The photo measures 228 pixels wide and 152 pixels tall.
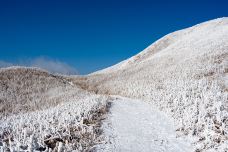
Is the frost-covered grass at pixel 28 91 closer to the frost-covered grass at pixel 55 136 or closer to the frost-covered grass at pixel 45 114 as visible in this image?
the frost-covered grass at pixel 45 114

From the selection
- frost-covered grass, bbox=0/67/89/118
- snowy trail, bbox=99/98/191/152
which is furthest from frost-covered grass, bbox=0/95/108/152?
frost-covered grass, bbox=0/67/89/118

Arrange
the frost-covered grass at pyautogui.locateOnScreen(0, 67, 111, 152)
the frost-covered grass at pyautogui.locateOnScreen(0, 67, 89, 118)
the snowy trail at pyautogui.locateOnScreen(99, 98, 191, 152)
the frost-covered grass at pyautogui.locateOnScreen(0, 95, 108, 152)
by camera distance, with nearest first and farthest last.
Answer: the frost-covered grass at pyautogui.locateOnScreen(0, 95, 108, 152)
the frost-covered grass at pyautogui.locateOnScreen(0, 67, 111, 152)
the snowy trail at pyautogui.locateOnScreen(99, 98, 191, 152)
the frost-covered grass at pyautogui.locateOnScreen(0, 67, 89, 118)

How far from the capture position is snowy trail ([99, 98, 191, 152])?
46.9 feet

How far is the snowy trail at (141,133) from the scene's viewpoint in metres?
14.3

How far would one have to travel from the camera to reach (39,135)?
13289 mm

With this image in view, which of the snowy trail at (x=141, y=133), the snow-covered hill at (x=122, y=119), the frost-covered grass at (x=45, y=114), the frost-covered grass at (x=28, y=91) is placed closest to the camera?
the frost-covered grass at (x=45, y=114)

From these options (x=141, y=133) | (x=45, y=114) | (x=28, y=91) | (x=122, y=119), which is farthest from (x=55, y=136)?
(x=28, y=91)

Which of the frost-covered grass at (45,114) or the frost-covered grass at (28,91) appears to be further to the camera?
the frost-covered grass at (28,91)

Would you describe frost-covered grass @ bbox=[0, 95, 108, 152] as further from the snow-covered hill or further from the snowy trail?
the snowy trail

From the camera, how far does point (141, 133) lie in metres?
17.0

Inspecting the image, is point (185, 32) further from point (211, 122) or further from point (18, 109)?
point (211, 122)

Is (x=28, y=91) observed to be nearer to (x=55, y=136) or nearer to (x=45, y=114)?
(x=45, y=114)

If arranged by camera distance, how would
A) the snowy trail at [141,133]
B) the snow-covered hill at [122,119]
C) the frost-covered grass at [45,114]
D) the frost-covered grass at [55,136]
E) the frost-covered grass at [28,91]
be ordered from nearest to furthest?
the frost-covered grass at [55,136] < the frost-covered grass at [45,114] < the snow-covered hill at [122,119] < the snowy trail at [141,133] < the frost-covered grass at [28,91]

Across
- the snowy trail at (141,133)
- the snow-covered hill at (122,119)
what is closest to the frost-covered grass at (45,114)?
the snow-covered hill at (122,119)
